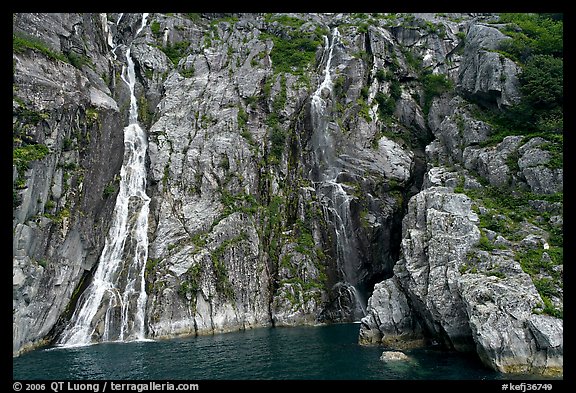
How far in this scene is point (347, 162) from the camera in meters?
47.6

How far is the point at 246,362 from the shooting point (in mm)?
25062

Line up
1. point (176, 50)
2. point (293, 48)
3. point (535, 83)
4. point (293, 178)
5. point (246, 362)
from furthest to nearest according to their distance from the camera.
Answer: point (176, 50) → point (293, 48) → point (293, 178) → point (535, 83) → point (246, 362)

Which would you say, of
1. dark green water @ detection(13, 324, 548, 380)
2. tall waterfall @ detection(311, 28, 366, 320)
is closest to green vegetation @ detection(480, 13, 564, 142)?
tall waterfall @ detection(311, 28, 366, 320)

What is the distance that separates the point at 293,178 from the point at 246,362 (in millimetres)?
26550

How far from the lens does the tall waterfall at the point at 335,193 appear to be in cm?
4325

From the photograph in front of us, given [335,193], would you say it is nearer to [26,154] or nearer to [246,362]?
[246,362]

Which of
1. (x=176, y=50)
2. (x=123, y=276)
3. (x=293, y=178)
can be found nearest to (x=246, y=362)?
(x=123, y=276)

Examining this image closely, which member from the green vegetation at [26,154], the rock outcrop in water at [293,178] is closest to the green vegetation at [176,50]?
the rock outcrop in water at [293,178]

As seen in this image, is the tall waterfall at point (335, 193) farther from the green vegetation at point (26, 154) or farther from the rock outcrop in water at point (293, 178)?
the green vegetation at point (26, 154)

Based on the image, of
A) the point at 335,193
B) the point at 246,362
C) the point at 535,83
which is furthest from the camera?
the point at 335,193

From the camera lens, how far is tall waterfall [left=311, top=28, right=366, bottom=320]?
1703 inches

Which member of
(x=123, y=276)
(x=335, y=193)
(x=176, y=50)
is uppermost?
(x=176, y=50)
